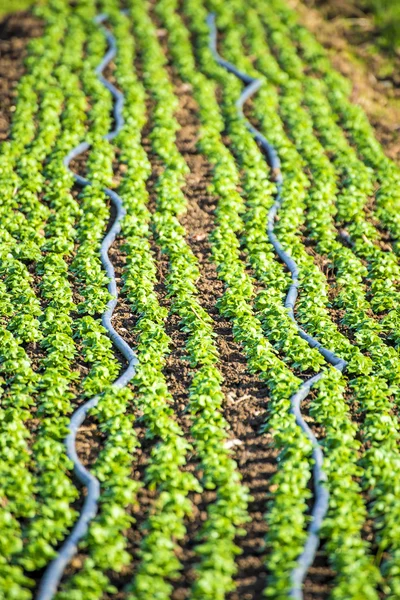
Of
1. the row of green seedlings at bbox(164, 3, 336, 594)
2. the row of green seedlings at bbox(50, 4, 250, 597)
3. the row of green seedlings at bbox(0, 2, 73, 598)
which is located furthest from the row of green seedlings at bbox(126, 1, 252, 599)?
the row of green seedlings at bbox(0, 2, 73, 598)

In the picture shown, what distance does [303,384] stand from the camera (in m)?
7.03

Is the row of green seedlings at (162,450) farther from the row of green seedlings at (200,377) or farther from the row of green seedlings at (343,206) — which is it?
the row of green seedlings at (343,206)

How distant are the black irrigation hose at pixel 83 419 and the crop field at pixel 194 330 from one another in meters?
0.02

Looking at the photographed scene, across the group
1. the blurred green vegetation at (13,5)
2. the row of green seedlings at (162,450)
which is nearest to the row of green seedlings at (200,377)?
the row of green seedlings at (162,450)

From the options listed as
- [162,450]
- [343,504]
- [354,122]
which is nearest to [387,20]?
[354,122]

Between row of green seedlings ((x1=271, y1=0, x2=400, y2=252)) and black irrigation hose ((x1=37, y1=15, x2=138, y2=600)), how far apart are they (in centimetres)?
361

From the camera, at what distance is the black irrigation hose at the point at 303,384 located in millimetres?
5309

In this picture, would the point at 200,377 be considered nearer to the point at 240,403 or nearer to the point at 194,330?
the point at 240,403

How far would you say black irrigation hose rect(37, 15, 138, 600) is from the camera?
521 centimetres

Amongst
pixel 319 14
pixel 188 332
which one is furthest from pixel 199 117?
pixel 319 14

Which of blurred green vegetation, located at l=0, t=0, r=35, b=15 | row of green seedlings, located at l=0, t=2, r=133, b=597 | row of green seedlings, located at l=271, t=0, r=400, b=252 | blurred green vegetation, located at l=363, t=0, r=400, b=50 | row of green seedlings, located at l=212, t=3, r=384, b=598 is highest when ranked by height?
blurred green vegetation, located at l=0, t=0, r=35, b=15

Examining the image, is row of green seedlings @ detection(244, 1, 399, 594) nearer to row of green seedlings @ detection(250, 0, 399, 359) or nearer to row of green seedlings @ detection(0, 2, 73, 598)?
row of green seedlings @ detection(250, 0, 399, 359)

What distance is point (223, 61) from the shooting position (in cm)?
1335

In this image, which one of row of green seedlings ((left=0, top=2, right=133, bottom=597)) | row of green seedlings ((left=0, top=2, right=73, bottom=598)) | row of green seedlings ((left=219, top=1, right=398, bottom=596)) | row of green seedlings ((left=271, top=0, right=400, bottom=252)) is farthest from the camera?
row of green seedlings ((left=271, top=0, right=400, bottom=252))
